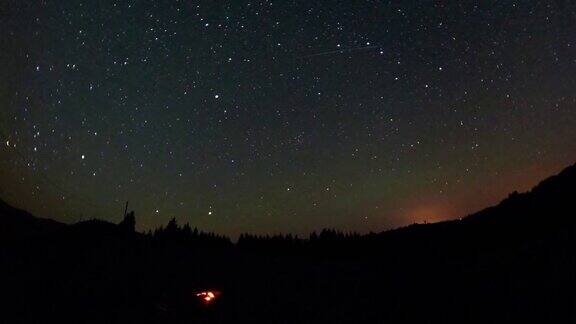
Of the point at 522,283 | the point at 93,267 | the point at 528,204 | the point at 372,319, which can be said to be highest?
the point at 528,204

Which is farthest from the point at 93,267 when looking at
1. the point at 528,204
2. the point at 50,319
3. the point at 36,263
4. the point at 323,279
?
the point at 528,204

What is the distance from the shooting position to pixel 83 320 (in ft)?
86.6

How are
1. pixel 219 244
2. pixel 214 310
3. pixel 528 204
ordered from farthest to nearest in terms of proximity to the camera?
pixel 219 244
pixel 528 204
pixel 214 310

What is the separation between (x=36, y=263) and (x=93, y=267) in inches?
207

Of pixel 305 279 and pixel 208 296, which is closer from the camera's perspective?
pixel 208 296

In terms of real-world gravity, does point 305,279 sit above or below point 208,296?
above

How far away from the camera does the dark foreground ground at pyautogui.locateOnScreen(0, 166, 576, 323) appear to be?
25969 mm

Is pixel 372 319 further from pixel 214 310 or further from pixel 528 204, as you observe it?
pixel 528 204

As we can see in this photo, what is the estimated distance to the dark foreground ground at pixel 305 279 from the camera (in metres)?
26.0

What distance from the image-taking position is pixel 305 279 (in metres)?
43.4

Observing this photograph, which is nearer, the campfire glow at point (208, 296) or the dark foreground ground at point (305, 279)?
the campfire glow at point (208, 296)

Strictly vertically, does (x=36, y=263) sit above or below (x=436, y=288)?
above

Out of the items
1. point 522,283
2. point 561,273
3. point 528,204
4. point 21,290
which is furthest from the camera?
point 528,204

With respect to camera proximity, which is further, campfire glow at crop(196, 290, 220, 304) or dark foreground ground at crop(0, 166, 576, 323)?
dark foreground ground at crop(0, 166, 576, 323)
